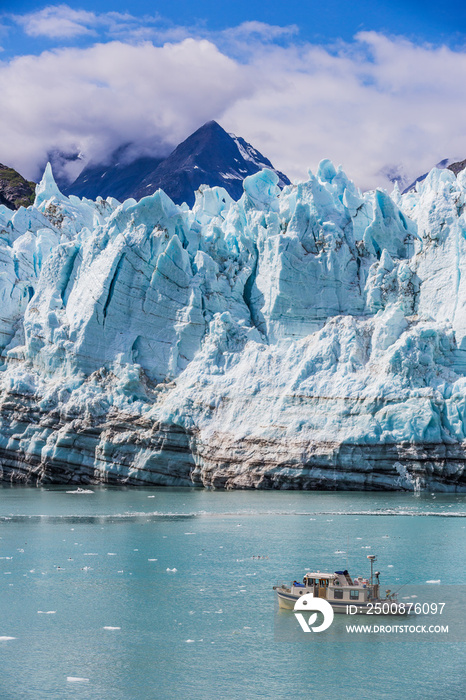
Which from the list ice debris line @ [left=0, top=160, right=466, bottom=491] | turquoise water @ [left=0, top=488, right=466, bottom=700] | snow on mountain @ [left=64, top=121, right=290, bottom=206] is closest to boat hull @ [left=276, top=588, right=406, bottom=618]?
turquoise water @ [left=0, top=488, right=466, bottom=700]

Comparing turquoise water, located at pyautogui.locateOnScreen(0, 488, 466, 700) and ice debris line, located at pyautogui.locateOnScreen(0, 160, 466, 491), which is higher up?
ice debris line, located at pyautogui.locateOnScreen(0, 160, 466, 491)

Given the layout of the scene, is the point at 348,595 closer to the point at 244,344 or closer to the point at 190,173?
the point at 244,344

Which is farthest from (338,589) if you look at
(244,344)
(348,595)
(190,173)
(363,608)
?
(190,173)

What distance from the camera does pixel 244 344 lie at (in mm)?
38906

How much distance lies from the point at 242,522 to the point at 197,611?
10.5 meters

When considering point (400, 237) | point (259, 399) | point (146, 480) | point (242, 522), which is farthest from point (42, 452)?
point (400, 237)

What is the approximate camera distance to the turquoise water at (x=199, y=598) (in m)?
10.2

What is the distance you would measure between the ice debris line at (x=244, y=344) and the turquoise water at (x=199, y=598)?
25.3 feet

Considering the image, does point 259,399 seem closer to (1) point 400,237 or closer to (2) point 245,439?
(2) point 245,439

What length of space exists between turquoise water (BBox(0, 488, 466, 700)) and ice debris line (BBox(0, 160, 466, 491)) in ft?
25.3

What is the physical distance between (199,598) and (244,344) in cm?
2519

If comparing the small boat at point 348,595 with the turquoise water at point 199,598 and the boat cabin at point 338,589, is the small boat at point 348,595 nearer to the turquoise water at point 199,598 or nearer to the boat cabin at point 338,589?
A: the boat cabin at point 338,589

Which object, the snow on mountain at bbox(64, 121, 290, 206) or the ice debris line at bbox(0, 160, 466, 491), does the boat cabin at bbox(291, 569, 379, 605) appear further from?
the snow on mountain at bbox(64, 121, 290, 206)

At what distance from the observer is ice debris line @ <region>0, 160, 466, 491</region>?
34.6 metres
